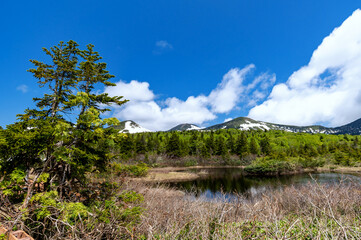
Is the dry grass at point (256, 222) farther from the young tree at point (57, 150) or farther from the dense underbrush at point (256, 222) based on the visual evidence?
the young tree at point (57, 150)

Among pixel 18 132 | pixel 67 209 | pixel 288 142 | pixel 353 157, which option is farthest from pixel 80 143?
pixel 288 142

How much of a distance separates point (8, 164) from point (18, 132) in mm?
1177

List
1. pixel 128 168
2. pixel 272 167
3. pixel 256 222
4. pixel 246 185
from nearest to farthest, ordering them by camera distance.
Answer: pixel 256 222
pixel 128 168
pixel 246 185
pixel 272 167

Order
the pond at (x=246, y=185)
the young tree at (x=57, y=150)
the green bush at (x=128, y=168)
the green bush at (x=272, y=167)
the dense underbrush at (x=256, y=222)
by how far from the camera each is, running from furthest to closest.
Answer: the green bush at (x=272, y=167)
the pond at (x=246, y=185)
the green bush at (x=128, y=168)
the young tree at (x=57, y=150)
the dense underbrush at (x=256, y=222)

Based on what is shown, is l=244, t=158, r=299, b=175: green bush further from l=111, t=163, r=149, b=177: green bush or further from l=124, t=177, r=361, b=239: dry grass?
l=111, t=163, r=149, b=177: green bush

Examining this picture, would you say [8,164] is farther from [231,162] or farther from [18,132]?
[231,162]

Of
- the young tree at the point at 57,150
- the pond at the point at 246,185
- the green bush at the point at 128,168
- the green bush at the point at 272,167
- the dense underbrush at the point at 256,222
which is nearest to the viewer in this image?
the dense underbrush at the point at 256,222

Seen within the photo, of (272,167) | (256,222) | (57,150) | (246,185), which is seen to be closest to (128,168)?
(57,150)

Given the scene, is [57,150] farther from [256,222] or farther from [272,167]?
[272,167]

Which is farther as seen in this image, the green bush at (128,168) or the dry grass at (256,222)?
the green bush at (128,168)

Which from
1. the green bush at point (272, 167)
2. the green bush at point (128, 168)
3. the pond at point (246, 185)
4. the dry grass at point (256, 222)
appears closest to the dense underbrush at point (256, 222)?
the dry grass at point (256, 222)

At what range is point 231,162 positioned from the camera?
6894 centimetres

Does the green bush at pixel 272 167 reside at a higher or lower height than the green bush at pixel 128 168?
lower

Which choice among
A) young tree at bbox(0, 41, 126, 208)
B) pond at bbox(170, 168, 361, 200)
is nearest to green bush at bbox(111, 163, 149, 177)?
young tree at bbox(0, 41, 126, 208)
